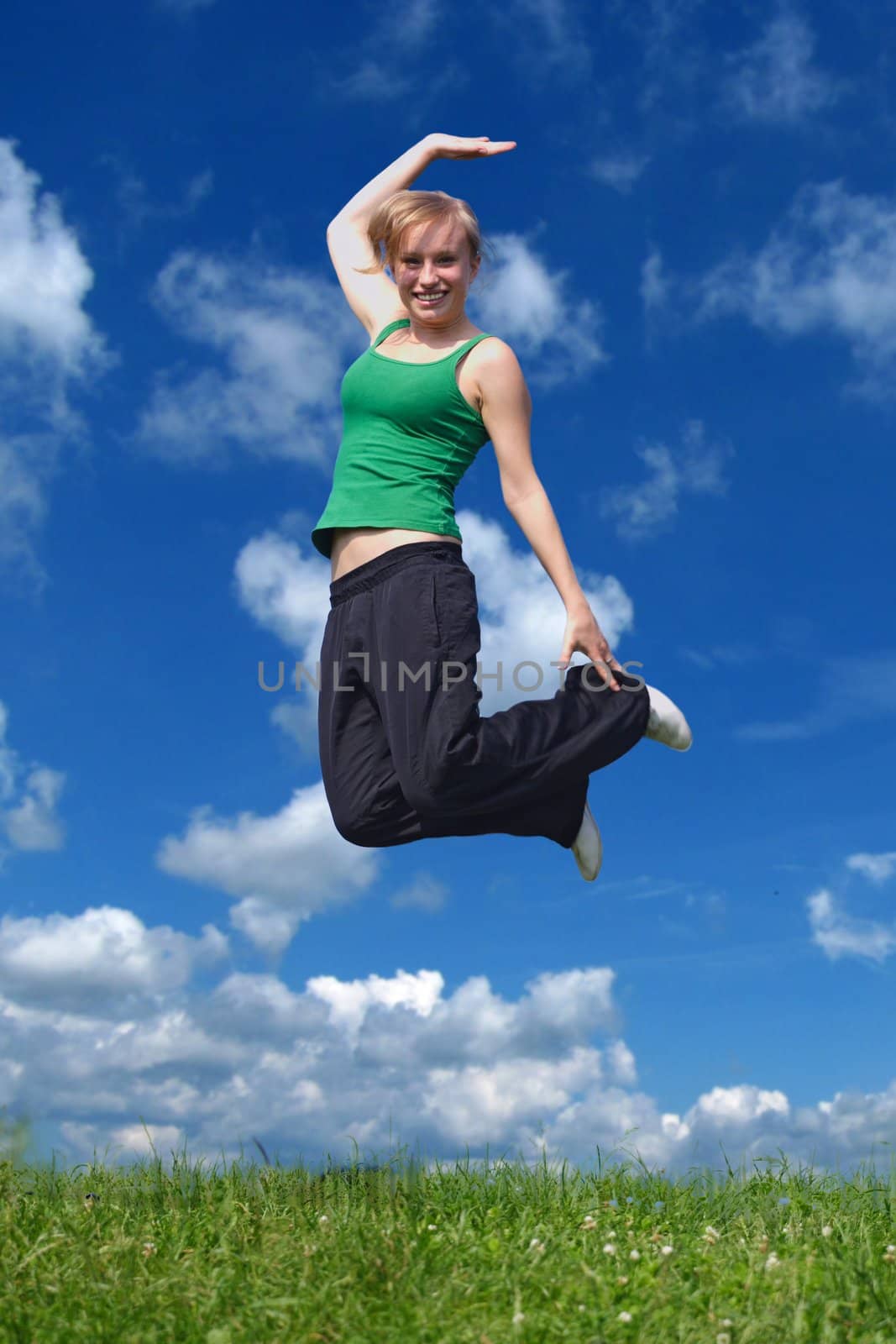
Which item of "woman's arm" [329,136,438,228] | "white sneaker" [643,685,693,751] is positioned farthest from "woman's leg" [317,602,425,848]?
"woman's arm" [329,136,438,228]

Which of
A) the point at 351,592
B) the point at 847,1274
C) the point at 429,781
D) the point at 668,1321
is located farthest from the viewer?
the point at 351,592

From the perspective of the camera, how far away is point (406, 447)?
5.75 m

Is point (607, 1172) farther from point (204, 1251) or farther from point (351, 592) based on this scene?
point (351, 592)

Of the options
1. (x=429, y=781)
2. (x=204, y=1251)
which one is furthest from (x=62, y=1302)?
(x=429, y=781)

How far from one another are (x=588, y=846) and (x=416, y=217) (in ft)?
10.3

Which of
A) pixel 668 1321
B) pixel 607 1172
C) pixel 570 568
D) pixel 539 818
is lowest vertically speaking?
pixel 668 1321

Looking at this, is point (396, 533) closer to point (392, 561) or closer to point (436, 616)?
point (392, 561)

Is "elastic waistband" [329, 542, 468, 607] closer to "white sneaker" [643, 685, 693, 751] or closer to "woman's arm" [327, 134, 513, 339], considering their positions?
"white sneaker" [643, 685, 693, 751]

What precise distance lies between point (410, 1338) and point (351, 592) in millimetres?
3144

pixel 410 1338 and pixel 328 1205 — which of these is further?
pixel 328 1205

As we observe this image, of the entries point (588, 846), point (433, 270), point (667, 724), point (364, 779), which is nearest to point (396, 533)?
point (364, 779)

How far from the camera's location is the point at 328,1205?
17.8ft

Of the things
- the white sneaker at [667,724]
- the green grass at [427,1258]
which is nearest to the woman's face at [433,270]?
the white sneaker at [667,724]

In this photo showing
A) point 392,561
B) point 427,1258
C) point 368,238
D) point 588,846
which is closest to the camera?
point 427,1258
